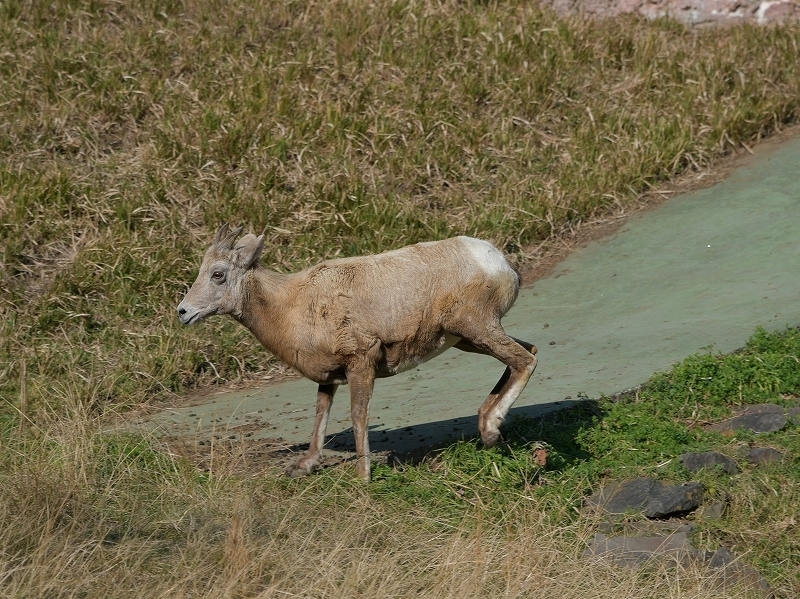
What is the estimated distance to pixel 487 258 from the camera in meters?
7.28

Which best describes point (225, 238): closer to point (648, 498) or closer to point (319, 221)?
point (648, 498)

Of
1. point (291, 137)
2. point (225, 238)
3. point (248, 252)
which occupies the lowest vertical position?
point (291, 137)

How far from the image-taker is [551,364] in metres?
9.23

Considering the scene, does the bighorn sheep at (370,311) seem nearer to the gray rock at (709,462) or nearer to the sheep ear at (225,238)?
the sheep ear at (225,238)

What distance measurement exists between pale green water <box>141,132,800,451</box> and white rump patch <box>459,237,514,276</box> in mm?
1207

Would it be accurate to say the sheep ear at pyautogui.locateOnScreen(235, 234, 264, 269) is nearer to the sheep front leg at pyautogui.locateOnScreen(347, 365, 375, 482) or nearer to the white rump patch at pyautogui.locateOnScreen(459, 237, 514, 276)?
the sheep front leg at pyautogui.locateOnScreen(347, 365, 375, 482)

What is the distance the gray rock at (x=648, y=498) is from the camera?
6.89 metres

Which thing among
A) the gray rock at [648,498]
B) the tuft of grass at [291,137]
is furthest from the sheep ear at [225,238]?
the gray rock at [648,498]

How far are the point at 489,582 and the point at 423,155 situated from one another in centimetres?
790

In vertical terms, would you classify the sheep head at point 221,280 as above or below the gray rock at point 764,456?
above

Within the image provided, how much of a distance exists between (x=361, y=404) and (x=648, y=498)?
185 centimetres

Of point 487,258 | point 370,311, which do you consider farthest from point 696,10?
point 370,311

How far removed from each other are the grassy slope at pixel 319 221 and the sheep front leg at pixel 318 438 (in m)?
0.40

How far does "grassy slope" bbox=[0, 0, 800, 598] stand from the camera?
5.80 metres
